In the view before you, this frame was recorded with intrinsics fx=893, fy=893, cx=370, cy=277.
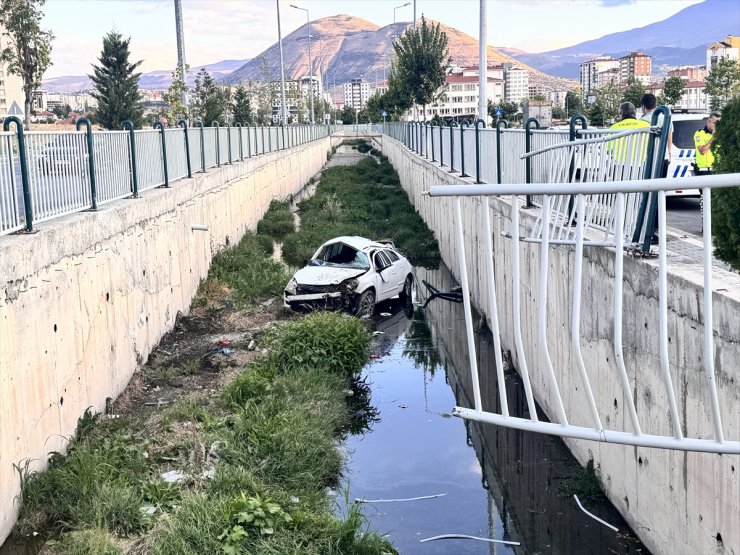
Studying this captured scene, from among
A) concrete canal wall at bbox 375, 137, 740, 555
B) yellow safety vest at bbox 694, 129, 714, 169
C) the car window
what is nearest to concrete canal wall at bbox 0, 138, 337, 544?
concrete canal wall at bbox 375, 137, 740, 555

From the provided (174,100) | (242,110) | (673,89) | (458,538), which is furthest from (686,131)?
(242,110)

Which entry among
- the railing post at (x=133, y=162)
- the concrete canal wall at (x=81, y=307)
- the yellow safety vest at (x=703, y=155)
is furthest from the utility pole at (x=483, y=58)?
the railing post at (x=133, y=162)

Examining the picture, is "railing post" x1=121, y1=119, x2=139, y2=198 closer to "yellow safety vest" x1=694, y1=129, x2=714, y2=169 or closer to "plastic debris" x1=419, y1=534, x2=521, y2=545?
"plastic debris" x1=419, y1=534, x2=521, y2=545

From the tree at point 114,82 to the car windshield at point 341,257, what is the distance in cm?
4960

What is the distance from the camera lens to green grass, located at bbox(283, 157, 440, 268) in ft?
72.6

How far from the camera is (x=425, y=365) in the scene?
13359 mm

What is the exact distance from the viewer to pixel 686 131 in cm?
1800

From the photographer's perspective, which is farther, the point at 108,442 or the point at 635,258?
the point at 108,442

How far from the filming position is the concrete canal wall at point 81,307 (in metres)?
7.19

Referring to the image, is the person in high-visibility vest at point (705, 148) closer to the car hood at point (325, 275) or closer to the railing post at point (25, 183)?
the car hood at point (325, 275)

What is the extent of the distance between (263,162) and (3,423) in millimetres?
23981

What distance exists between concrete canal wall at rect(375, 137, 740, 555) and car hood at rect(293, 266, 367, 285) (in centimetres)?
576

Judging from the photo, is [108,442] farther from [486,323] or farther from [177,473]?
[486,323]

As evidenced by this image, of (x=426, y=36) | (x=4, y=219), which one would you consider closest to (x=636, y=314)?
(x=4, y=219)
